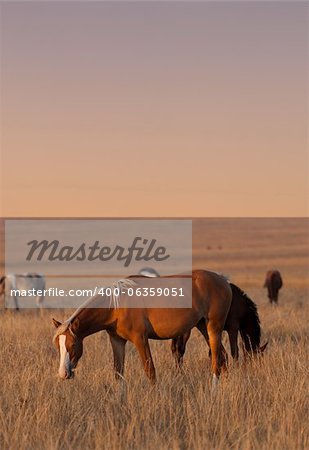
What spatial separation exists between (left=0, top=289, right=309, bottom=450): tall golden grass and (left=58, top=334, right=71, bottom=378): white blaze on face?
0.49 feet

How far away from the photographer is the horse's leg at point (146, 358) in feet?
30.1

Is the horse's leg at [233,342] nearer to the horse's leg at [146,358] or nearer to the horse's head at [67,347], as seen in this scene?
the horse's leg at [146,358]

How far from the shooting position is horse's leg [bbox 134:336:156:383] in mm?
9164

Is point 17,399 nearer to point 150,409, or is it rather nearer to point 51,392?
point 51,392

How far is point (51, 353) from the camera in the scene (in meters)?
12.1

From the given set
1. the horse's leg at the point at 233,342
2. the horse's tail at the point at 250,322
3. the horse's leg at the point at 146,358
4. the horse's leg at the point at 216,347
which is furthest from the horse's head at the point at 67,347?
the horse's tail at the point at 250,322

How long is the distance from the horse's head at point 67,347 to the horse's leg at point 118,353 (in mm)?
615

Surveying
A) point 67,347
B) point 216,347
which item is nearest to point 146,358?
point 67,347

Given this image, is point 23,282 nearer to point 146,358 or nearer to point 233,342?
point 233,342

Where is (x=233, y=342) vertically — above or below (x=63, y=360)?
above

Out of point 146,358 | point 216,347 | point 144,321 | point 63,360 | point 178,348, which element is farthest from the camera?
point 178,348

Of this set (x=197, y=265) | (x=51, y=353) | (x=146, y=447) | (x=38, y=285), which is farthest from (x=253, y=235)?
(x=146, y=447)

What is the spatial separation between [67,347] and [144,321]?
1.11 meters

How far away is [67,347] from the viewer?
29.0 ft
